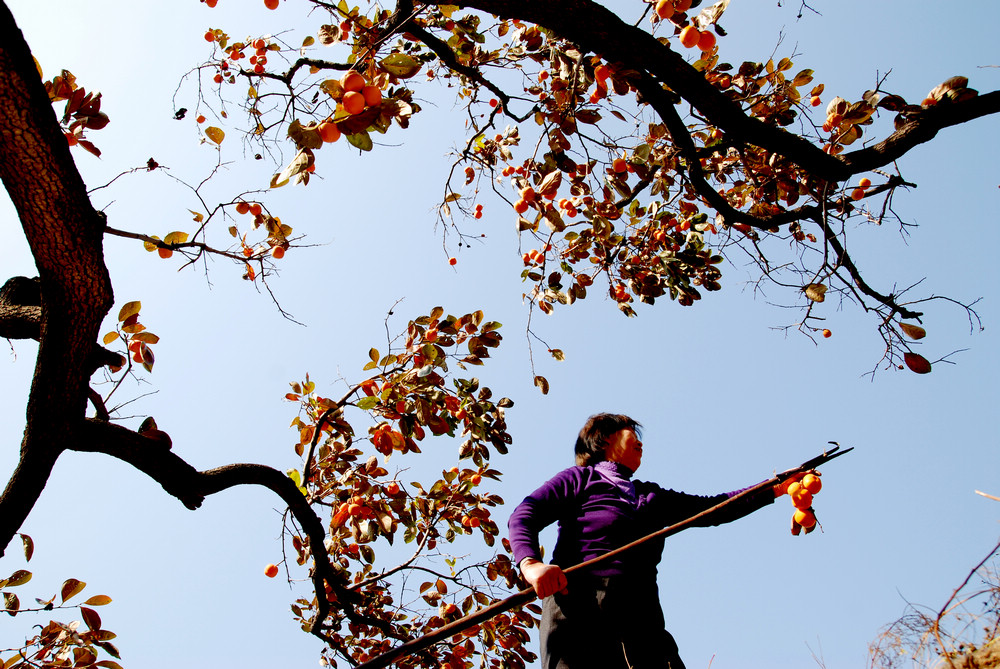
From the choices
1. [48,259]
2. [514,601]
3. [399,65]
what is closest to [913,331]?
[514,601]

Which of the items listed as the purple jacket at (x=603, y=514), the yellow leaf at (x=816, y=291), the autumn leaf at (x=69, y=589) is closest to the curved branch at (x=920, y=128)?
the yellow leaf at (x=816, y=291)

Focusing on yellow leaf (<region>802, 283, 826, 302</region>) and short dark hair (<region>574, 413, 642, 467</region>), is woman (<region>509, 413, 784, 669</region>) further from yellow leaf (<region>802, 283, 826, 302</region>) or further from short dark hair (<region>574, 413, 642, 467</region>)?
yellow leaf (<region>802, 283, 826, 302</region>)

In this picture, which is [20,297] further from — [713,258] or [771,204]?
[771,204]

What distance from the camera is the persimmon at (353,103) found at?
1317 mm

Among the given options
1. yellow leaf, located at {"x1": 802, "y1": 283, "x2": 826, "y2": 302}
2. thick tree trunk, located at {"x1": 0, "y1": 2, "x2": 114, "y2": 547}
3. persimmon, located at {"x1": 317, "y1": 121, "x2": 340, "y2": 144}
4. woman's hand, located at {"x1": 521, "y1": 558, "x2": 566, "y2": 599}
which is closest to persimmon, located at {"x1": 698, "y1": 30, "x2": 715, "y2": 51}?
yellow leaf, located at {"x1": 802, "y1": 283, "x2": 826, "y2": 302}

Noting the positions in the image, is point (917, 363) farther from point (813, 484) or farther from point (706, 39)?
point (706, 39)

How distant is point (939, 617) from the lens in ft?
4.16

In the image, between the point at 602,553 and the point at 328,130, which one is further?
the point at 602,553

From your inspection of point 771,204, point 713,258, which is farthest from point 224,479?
point 771,204

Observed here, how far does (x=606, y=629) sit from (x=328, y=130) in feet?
5.08

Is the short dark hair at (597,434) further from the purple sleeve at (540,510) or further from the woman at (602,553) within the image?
the purple sleeve at (540,510)

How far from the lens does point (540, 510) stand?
2002 millimetres

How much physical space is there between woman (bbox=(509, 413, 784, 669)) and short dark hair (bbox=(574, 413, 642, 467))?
8cm

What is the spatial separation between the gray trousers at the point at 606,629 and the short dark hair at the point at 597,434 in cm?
69
